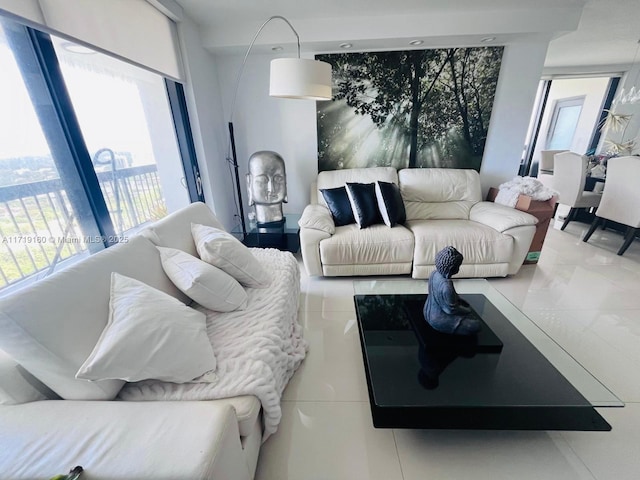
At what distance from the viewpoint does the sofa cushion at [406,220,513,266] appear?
2164 mm

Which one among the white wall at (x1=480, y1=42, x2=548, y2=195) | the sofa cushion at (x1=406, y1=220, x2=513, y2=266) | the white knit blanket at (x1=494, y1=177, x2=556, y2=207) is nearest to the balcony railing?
the sofa cushion at (x1=406, y1=220, x2=513, y2=266)

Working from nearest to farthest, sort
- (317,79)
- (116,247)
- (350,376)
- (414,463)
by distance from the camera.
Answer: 1. (414,463)
2. (116,247)
3. (350,376)
4. (317,79)

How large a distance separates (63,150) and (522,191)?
3.59 m

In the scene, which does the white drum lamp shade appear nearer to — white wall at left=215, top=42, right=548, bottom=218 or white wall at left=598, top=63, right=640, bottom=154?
white wall at left=215, top=42, right=548, bottom=218

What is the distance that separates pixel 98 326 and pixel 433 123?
326cm

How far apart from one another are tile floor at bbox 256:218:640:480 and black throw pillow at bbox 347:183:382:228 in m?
0.81

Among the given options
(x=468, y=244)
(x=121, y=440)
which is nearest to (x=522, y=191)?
(x=468, y=244)

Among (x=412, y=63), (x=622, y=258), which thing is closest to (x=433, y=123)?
(x=412, y=63)

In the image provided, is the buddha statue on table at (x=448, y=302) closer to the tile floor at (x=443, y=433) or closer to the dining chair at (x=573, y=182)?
the tile floor at (x=443, y=433)

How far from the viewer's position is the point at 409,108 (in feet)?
9.17

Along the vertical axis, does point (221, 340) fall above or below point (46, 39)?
below

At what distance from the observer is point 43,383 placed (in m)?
0.80

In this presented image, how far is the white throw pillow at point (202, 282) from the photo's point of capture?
3.87ft

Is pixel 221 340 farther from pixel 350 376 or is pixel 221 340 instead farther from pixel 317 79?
pixel 317 79
